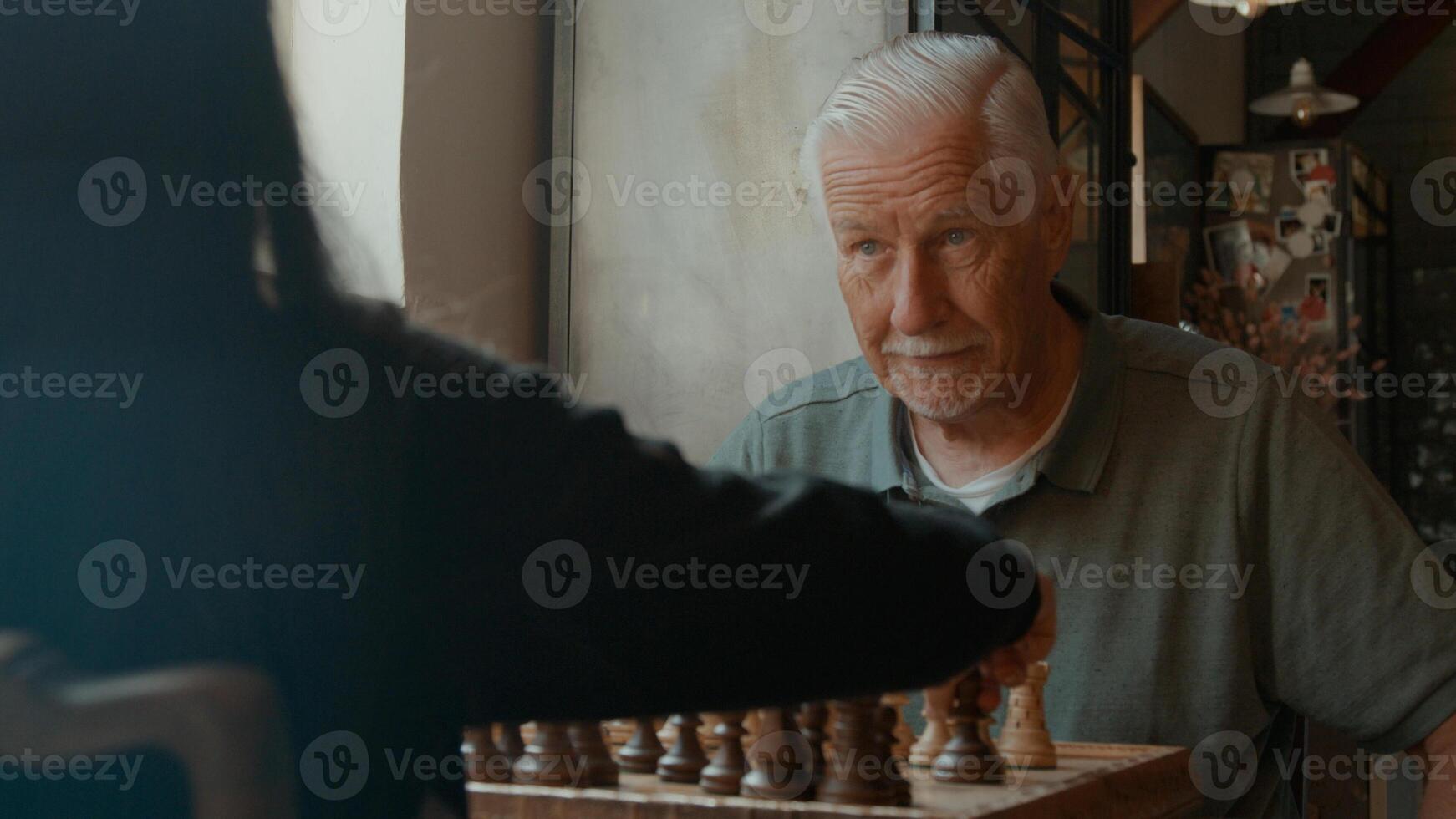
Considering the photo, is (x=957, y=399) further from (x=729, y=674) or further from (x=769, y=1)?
(x=769, y=1)

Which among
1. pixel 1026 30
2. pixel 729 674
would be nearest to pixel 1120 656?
pixel 729 674

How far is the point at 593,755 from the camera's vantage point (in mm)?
864

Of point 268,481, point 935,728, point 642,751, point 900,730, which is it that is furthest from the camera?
point 900,730

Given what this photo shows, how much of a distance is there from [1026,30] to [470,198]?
3.95 ft

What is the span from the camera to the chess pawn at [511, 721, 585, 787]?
2.77 ft

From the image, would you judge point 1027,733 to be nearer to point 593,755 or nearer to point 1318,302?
point 593,755

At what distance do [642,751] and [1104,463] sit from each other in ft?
2.44

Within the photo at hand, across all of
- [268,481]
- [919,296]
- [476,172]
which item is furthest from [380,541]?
[476,172]

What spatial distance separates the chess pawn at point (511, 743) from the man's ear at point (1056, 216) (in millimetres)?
936

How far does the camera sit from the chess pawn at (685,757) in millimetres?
885

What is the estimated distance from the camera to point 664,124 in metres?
2.73

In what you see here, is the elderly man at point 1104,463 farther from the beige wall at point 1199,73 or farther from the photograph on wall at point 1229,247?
the photograph on wall at point 1229,247

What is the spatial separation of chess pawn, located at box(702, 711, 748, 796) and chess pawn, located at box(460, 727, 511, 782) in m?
0.11

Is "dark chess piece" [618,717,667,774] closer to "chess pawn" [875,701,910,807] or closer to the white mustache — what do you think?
"chess pawn" [875,701,910,807]
